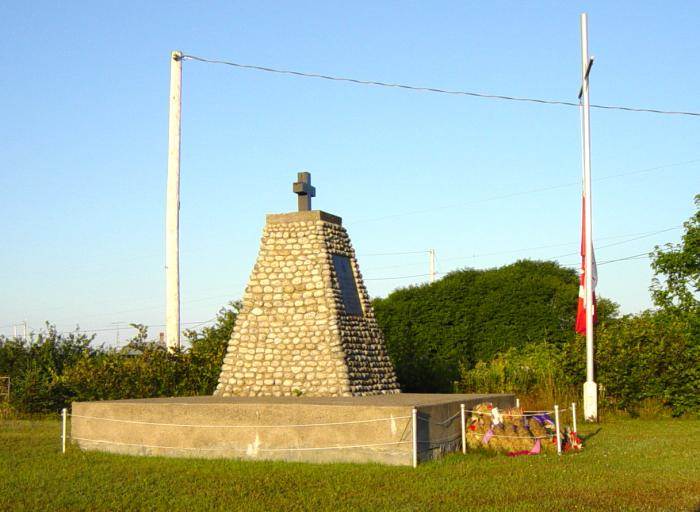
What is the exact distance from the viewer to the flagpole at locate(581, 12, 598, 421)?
2136cm

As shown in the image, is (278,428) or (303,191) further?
(303,191)

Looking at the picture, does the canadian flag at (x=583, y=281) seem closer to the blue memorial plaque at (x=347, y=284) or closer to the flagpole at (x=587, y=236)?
the flagpole at (x=587, y=236)

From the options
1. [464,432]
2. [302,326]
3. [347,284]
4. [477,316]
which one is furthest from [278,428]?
[477,316]

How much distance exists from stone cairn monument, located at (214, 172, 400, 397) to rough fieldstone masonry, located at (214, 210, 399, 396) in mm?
19

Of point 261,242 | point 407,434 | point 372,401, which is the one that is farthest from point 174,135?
point 407,434

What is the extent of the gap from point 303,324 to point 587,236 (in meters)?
7.70

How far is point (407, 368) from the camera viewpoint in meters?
29.2

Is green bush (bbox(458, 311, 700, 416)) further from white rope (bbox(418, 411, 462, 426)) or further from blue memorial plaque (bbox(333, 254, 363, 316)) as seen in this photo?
white rope (bbox(418, 411, 462, 426))

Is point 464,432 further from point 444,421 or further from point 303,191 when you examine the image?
point 303,191

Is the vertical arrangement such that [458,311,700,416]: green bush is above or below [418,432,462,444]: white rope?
above

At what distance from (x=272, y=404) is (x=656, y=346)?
42.0 feet

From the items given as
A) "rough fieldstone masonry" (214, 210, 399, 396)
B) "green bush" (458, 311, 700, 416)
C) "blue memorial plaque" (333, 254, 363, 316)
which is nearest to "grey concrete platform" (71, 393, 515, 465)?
"rough fieldstone masonry" (214, 210, 399, 396)

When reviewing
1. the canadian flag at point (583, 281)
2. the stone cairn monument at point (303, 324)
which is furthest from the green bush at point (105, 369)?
the canadian flag at point (583, 281)

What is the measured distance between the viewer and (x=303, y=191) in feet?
62.2
